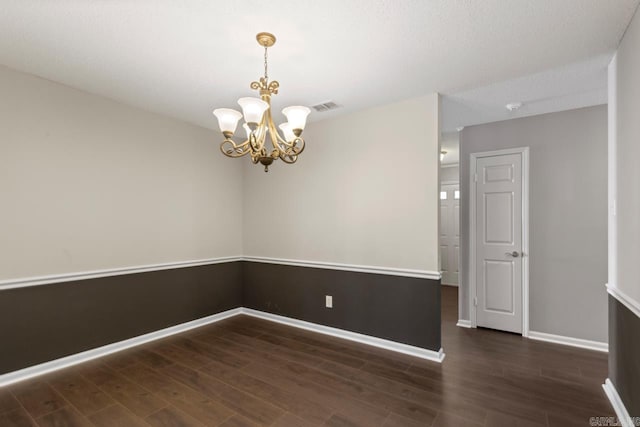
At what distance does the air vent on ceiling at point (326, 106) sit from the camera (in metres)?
3.11

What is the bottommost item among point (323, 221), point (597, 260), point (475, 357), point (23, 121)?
point (475, 357)

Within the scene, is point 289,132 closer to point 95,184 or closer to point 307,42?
point 307,42

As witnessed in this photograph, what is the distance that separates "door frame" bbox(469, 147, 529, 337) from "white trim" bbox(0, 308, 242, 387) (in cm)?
333

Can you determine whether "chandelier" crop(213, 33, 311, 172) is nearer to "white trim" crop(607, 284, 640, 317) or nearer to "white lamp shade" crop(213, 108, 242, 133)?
"white lamp shade" crop(213, 108, 242, 133)

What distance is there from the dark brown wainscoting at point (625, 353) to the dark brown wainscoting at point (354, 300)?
1226 mm

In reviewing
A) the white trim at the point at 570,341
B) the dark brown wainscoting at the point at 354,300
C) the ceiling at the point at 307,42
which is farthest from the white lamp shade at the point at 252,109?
the white trim at the point at 570,341

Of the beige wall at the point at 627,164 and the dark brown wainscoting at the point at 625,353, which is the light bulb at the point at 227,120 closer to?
the beige wall at the point at 627,164

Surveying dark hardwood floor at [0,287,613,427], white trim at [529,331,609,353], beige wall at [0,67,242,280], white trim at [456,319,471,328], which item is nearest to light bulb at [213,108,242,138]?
beige wall at [0,67,242,280]

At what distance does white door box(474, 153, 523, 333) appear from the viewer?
3477 millimetres

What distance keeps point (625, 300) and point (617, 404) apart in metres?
0.78

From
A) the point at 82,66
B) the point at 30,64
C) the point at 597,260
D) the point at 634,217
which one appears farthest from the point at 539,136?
the point at 30,64

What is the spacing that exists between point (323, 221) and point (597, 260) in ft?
9.58

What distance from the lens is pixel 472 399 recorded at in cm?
220

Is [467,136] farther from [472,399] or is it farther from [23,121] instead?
[23,121]
